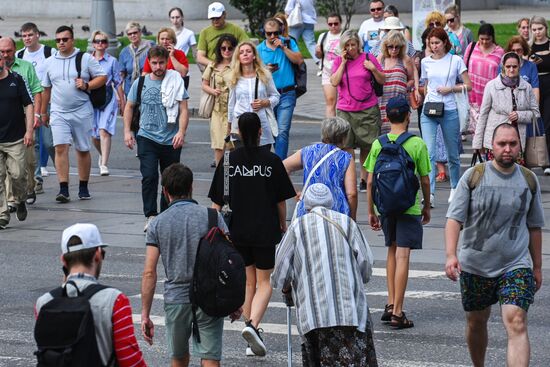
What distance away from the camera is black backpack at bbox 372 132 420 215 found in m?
9.78

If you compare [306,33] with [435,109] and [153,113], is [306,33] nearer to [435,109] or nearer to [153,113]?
[435,109]

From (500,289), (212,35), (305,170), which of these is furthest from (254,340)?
(212,35)

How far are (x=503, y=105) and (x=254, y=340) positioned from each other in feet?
21.1

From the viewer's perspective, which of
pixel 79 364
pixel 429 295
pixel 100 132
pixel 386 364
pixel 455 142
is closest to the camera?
pixel 79 364

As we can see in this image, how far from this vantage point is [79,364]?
A: 5.70 metres

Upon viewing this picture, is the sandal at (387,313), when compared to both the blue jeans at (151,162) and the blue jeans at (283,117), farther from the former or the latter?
the blue jeans at (283,117)

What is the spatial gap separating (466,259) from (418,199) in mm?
1815

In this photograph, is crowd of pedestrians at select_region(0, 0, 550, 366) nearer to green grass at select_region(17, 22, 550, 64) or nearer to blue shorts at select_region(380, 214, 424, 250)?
blue shorts at select_region(380, 214, 424, 250)

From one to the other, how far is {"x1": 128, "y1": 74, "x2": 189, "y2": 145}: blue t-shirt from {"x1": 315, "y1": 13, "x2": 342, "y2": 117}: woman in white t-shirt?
232 centimetres

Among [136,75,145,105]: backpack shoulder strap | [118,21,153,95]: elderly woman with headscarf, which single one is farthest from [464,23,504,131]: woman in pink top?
[136,75,145,105]: backpack shoulder strap

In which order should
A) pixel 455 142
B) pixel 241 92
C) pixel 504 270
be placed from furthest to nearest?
1. pixel 455 142
2. pixel 241 92
3. pixel 504 270

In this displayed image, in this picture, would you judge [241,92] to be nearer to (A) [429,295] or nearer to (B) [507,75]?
(B) [507,75]

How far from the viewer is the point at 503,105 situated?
48.0 ft

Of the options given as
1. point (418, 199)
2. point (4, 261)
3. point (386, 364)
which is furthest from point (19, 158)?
point (386, 364)
